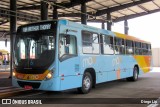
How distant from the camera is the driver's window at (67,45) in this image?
33.3 feet

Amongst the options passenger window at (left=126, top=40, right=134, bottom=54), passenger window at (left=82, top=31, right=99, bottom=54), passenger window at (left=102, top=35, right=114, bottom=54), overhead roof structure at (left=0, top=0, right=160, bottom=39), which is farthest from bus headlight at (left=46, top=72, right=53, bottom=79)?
overhead roof structure at (left=0, top=0, right=160, bottom=39)

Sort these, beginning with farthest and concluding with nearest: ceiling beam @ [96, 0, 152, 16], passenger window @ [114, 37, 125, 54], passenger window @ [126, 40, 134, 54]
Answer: ceiling beam @ [96, 0, 152, 16], passenger window @ [126, 40, 134, 54], passenger window @ [114, 37, 125, 54]

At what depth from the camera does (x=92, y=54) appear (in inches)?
483

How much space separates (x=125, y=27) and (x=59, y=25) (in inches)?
932

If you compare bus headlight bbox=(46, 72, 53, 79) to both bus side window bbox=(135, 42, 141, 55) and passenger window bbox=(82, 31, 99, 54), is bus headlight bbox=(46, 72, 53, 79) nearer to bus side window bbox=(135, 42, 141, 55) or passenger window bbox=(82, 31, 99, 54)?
passenger window bbox=(82, 31, 99, 54)

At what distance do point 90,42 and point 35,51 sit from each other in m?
2.93

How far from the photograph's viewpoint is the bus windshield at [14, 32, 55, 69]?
9969 millimetres

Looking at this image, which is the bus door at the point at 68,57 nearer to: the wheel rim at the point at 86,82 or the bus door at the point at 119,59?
the wheel rim at the point at 86,82

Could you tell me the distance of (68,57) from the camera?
34.3ft

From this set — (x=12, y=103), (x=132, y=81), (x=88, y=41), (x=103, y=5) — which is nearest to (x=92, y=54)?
(x=88, y=41)

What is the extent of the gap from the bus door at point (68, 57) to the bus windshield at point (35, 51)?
39cm

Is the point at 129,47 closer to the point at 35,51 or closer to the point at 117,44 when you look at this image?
the point at 117,44

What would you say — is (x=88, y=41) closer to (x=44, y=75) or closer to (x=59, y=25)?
(x=59, y=25)

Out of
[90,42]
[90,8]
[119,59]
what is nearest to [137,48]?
[119,59]
